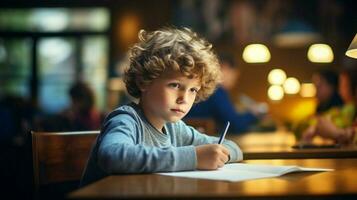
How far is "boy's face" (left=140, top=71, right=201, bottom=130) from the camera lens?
143 cm

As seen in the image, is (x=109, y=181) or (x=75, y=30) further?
(x=75, y=30)

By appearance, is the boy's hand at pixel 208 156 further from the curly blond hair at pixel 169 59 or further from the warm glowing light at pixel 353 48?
the warm glowing light at pixel 353 48

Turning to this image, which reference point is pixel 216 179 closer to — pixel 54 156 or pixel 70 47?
pixel 54 156

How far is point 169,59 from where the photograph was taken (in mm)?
1447

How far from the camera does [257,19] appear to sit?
8656mm

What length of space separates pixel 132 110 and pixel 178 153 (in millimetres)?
221

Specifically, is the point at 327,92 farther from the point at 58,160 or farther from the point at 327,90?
Result: the point at 58,160

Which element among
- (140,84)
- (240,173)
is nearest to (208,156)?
(240,173)

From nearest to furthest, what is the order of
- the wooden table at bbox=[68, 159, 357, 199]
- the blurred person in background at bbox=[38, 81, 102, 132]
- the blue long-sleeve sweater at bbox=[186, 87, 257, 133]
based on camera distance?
the wooden table at bbox=[68, 159, 357, 199]
the blurred person in background at bbox=[38, 81, 102, 132]
the blue long-sleeve sweater at bbox=[186, 87, 257, 133]

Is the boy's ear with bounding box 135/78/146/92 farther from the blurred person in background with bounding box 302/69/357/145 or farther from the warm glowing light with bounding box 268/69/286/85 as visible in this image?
the warm glowing light with bounding box 268/69/286/85

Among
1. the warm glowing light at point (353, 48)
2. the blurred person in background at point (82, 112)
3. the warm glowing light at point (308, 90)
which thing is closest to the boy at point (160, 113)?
the warm glowing light at point (353, 48)

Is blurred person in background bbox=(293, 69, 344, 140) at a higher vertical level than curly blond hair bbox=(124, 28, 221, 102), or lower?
lower

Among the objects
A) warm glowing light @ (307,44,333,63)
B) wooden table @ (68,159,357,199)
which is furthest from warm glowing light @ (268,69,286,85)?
wooden table @ (68,159,357,199)

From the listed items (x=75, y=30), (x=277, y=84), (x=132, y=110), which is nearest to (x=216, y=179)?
(x=132, y=110)
